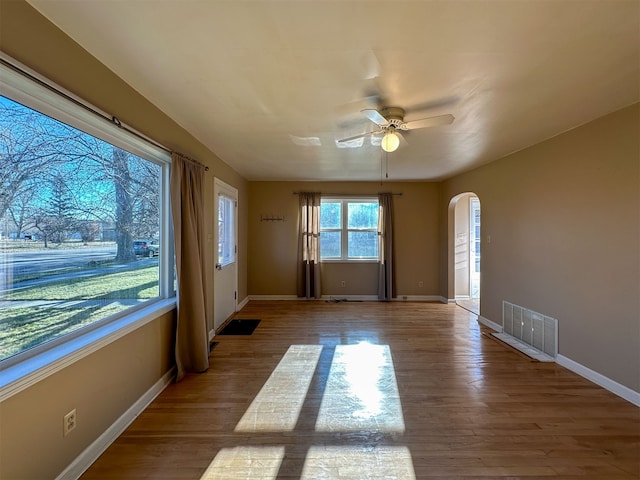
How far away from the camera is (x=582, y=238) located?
2846 millimetres

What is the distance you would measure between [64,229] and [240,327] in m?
2.90

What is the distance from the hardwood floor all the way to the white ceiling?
7.94 feet

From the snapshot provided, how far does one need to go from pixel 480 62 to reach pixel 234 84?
1.62m

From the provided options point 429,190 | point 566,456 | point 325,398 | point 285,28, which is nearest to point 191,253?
point 325,398

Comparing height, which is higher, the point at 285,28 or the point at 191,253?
the point at 285,28

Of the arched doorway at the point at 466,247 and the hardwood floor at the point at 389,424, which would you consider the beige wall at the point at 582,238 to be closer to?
the hardwood floor at the point at 389,424

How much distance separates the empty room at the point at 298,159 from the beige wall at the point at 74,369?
0.01 metres

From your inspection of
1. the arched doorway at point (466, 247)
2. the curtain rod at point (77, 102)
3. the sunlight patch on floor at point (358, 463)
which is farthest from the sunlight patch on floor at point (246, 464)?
the arched doorway at point (466, 247)

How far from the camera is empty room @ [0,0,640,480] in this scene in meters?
1.46

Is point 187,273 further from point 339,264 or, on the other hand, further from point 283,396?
point 339,264

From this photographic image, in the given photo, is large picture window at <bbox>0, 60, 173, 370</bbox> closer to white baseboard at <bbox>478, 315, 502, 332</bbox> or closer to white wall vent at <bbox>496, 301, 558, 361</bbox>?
white wall vent at <bbox>496, 301, 558, 361</bbox>

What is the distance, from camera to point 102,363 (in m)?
1.87

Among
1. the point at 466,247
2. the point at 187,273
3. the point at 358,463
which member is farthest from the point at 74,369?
the point at 466,247

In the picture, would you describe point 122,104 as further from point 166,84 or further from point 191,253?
point 191,253
